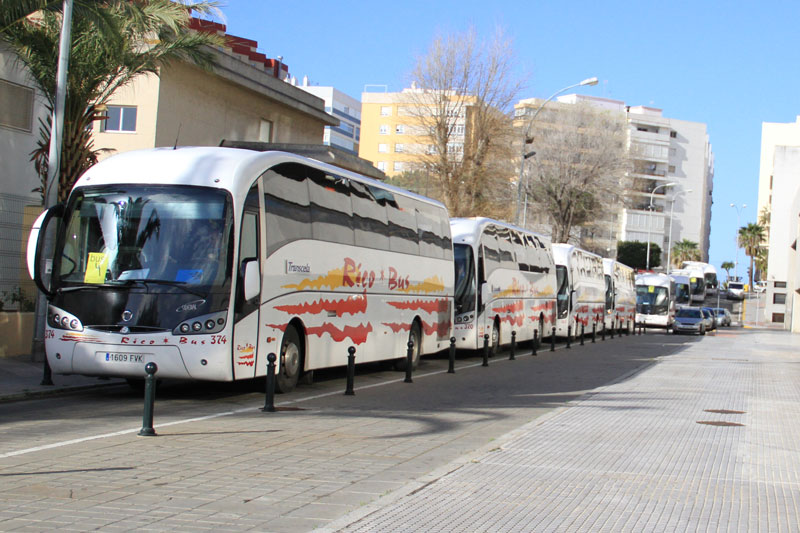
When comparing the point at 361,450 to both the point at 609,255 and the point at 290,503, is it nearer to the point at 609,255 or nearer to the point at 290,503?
the point at 290,503

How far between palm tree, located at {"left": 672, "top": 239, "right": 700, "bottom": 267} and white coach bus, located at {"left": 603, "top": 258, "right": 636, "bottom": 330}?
71019 mm

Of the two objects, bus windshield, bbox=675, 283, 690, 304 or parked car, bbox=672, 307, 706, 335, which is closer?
parked car, bbox=672, 307, 706, 335

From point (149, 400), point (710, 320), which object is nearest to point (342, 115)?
point (710, 320)

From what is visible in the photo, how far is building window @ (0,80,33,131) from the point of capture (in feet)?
70.0

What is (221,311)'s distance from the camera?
12.5m

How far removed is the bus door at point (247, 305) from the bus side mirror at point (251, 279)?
0.03 metres

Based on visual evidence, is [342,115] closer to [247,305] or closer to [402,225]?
[402,225]

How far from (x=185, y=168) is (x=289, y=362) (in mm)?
3463

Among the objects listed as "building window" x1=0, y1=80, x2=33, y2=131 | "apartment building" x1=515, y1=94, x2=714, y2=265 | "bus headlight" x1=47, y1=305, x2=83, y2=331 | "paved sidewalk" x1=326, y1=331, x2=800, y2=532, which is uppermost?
"apartment building" x1=515, y1=94, x2=714, y2=265

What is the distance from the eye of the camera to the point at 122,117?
26797 mm

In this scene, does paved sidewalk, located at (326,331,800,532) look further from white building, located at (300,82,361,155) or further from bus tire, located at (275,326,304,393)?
white building, located at (300,82,361,155)

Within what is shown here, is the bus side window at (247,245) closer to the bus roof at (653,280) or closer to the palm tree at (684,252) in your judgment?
the bus roof at (653,280)

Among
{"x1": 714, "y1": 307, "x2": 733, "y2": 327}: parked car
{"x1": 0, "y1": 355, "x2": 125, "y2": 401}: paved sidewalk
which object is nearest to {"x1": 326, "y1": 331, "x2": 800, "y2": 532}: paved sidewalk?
{"x1": 0, "y1": 355, "x2": 125, "y2": 401}: paved sidewalk

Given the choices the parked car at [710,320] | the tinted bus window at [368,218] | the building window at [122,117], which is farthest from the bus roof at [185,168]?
the parked car at [710,320]
